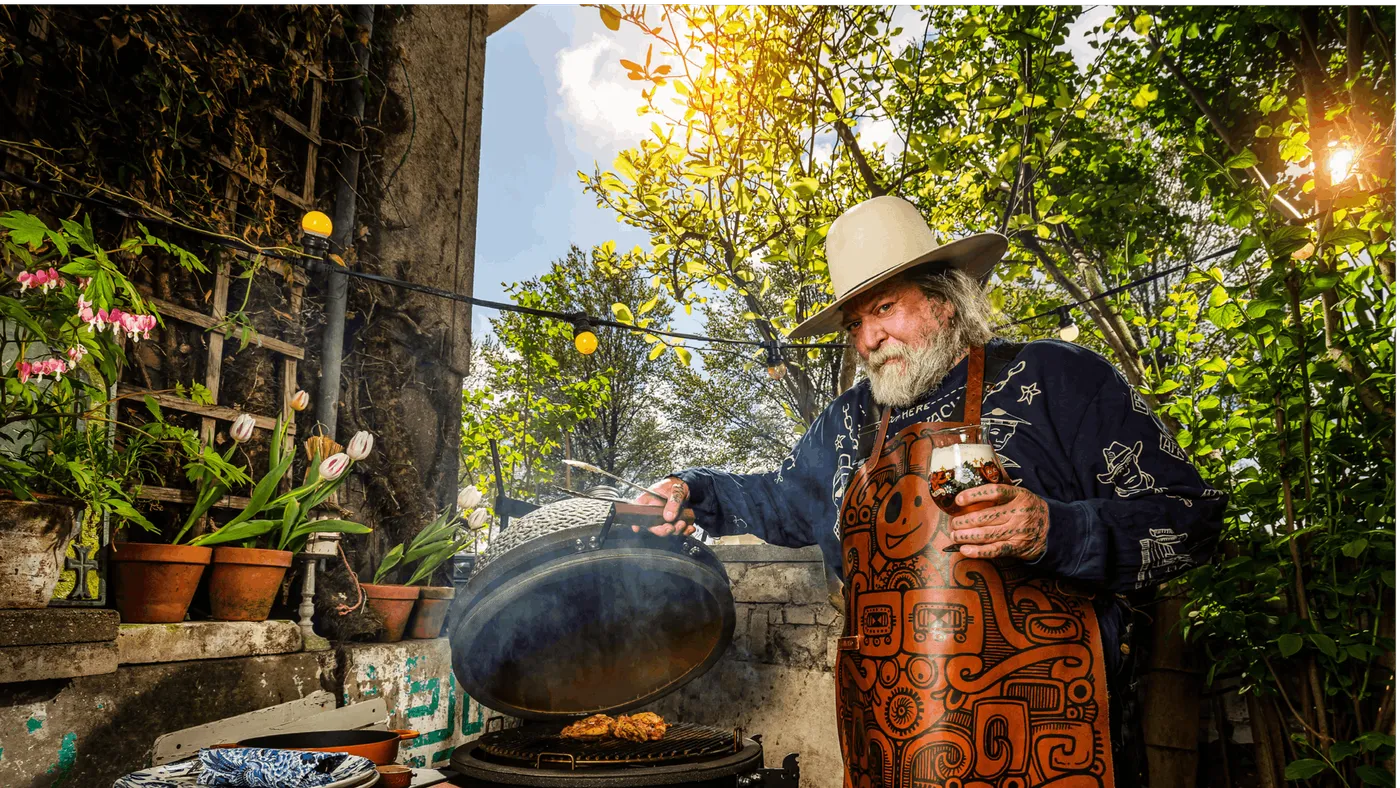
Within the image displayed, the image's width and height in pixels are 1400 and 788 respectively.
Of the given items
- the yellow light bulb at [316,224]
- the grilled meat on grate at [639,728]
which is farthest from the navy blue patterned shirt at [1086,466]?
the yellow light bulb at [316,224]

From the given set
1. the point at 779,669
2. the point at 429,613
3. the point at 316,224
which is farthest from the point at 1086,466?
the point at 316,224

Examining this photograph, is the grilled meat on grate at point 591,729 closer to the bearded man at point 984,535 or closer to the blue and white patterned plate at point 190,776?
the bearded man at point 984,535

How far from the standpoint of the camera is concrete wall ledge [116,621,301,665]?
6.97 ft

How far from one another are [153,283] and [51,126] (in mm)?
553

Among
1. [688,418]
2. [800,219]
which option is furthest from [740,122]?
[688,418]

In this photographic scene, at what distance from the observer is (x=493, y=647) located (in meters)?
2.77

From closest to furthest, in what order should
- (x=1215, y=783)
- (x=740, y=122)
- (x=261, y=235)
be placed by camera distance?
(x=1215, y=783) → (x=261, y=235) → (x=740, y=122)

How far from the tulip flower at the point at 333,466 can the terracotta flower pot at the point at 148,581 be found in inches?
17.4

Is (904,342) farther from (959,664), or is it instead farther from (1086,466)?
(959,664)

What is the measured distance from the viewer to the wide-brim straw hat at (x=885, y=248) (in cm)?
222

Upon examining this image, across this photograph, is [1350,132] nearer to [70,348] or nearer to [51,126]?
[70,348]

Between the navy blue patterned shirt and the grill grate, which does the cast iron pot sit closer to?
the grill grate

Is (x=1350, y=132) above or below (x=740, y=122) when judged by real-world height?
below

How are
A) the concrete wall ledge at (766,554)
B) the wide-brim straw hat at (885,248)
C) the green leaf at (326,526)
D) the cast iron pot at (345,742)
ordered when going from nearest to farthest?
the cast iron pot at (345,742)
the wide-brim straw hat at (885,248)
the green leaf at (326,526)
the concrete wall ledge at (766,554)
